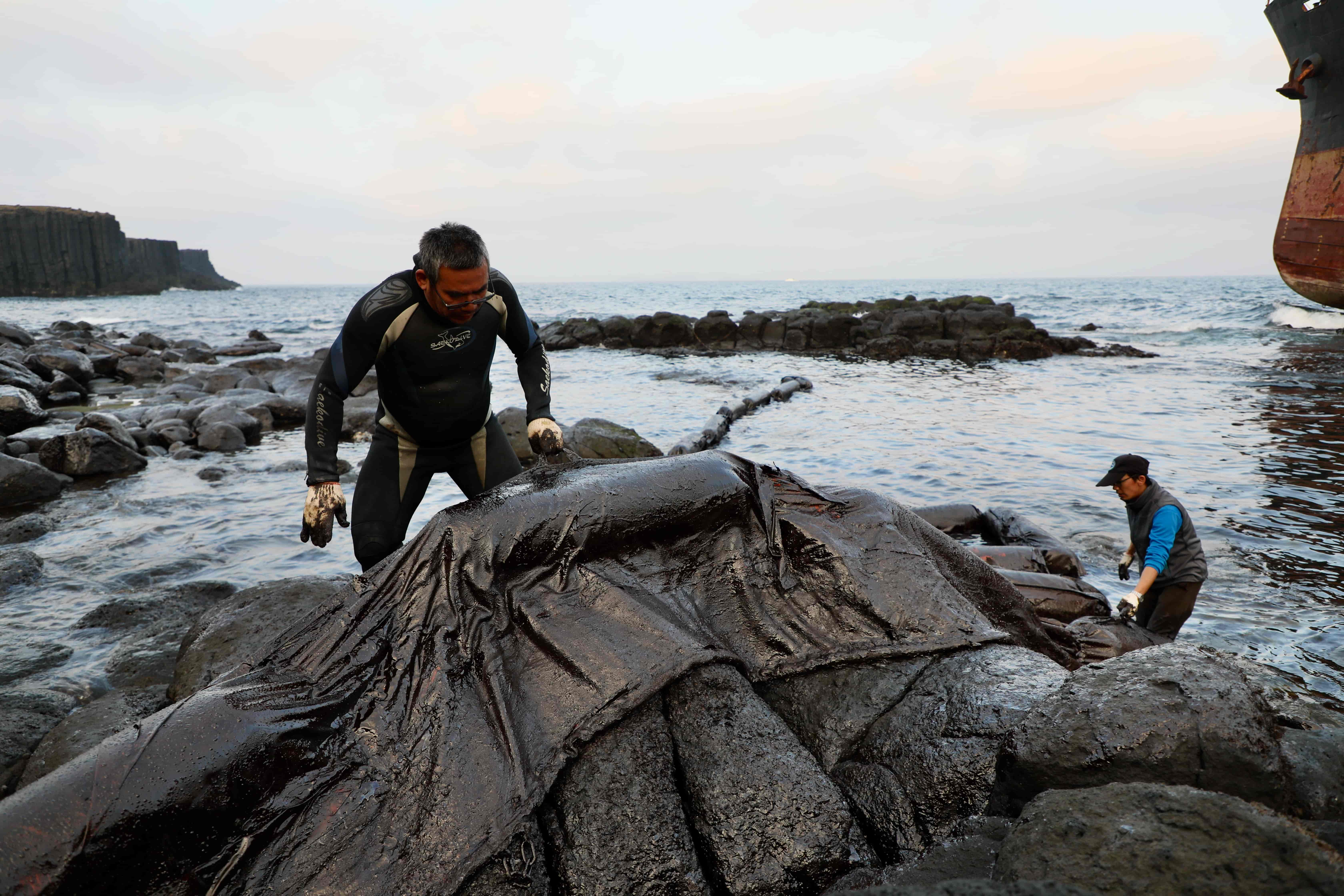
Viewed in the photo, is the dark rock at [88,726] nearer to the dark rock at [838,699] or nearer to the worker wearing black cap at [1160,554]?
the dark rock at [838,699]

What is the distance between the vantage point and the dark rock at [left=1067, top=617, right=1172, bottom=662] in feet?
14.4

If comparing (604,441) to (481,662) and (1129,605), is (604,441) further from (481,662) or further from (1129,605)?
(481,662)

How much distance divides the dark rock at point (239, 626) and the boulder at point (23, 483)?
5511 mm

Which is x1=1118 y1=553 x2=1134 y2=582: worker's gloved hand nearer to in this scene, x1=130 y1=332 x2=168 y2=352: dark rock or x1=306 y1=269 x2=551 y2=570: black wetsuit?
x1=306 y1=269 x2=551 y2=570: black wetsuit

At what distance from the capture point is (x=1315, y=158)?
13.9m

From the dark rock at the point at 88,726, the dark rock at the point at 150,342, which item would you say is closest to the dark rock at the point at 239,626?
the dark rock at the point at 88,726

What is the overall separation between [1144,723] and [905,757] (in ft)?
2.59

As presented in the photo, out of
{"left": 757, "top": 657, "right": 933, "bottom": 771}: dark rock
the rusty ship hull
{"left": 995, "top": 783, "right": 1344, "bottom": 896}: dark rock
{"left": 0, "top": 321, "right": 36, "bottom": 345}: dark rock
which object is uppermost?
the rusty ship hull

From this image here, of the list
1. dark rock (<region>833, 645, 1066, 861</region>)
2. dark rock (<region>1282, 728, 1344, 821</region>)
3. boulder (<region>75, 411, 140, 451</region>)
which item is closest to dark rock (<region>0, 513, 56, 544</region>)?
boulder (<region>75, 411, 140, 451</region>)

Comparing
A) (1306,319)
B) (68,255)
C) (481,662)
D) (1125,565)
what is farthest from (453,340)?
(68,255)

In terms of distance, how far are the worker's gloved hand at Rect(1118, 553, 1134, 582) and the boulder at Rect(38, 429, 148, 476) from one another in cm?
1131

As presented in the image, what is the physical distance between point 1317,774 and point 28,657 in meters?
6.38

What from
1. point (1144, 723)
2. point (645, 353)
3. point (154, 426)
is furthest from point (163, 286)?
point (1144, 723)

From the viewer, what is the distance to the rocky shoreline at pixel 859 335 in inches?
1026
